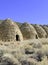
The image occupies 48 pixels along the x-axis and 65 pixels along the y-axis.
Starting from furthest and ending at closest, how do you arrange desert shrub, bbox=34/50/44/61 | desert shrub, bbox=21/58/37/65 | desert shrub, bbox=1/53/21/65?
1. desert shrub, bbox=34/50/44/61
2. desert shrub, bbox=1/53/21/65
3. desert shrub, bbox=21/58/37/65

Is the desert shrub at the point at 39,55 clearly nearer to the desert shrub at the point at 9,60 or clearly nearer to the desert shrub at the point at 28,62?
the desert shrub at the point at 28,62

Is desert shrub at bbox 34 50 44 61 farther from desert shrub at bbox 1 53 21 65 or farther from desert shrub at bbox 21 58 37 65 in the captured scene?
desert shrub at bbox 1 53 21 65

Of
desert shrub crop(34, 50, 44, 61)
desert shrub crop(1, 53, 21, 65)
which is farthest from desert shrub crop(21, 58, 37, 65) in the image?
desert shrub crop(34, 50, 44, 61)

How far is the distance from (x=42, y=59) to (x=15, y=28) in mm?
15982

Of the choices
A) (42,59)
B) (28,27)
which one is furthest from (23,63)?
(28,27)

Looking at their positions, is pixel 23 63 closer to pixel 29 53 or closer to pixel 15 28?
pixel 29 53

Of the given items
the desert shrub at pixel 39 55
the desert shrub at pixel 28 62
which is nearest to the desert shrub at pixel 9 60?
the desert shrub at pixel 28 62

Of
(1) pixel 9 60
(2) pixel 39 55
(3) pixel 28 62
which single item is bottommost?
(3) pixel 28 62

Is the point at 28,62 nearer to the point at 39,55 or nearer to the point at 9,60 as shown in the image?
the point at 9,60

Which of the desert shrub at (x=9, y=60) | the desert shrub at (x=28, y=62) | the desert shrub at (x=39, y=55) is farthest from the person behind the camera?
the desert shrub at (x=39, y=55)

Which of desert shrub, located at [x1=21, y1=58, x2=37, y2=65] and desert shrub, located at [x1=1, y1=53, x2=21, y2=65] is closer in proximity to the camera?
desert shrub, located at [x1=21, y1=58, x2=37, y2=65]

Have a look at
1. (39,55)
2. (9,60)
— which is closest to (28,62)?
(9,60)

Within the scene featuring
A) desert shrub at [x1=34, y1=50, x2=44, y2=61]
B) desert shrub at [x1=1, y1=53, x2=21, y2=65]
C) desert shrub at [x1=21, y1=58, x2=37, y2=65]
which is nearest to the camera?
desert shrub at [x1=21, y1=58, x2=37, y2=65]

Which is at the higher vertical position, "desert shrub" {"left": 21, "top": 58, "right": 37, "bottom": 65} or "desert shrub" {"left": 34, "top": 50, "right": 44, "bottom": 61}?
"desert shrub" {"left": 34, "top": 50, "right": 44, "bottom": 61}
